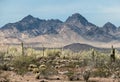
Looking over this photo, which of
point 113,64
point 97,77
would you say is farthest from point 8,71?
point 113,64

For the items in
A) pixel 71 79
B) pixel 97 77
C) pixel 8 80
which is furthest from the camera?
pixel 97 77

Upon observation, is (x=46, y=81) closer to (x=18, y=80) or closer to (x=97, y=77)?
(x=18, y=80)

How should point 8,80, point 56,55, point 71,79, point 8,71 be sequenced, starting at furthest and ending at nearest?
point 56,55, point 8,71, point 71,79, point 8,80

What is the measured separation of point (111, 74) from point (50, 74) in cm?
789

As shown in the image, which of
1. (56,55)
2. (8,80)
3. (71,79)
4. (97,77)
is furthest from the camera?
(56,55)

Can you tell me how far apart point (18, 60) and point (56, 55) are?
37.6 meters

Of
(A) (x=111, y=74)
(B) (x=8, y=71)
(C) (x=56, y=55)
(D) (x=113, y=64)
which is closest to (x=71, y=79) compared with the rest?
(A) (x=111, y=74)

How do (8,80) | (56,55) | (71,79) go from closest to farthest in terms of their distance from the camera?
(8,80) → (71,79) → (56,55)

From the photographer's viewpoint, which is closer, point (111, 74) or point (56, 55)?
point (111, 74)

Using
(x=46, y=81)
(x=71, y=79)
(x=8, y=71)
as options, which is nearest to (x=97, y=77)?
(x=71, y=79)

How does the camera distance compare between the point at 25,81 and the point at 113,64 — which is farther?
the point at 113,64

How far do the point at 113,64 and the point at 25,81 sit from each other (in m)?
22.4

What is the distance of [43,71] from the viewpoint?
4900 cm

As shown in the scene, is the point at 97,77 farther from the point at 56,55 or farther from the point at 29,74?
the point at 56,55
